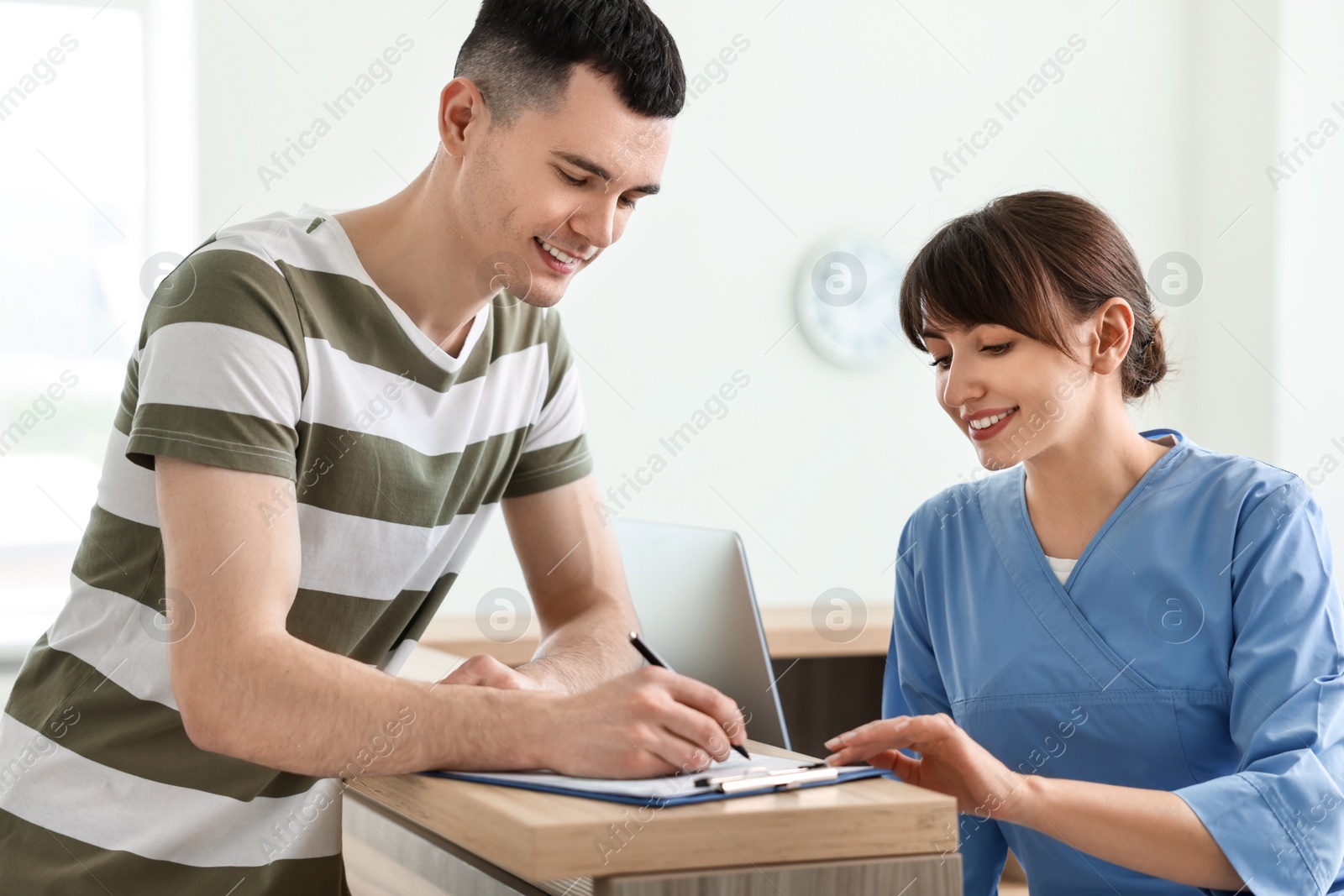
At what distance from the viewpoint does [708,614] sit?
151 cm

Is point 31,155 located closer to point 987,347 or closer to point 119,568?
point 119,568

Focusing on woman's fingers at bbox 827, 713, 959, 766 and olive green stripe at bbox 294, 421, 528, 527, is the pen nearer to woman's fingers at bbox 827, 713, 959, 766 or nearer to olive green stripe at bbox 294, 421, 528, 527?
woman's fingers at bbox 827, 713, 959, 766

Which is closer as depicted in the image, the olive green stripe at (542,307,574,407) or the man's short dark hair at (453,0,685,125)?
the man's short dark hair at (453,0,685,125)

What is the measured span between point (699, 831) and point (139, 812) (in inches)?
24.6

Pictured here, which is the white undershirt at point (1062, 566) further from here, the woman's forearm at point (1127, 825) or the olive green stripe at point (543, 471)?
the olive green stripe at point (543, 471)

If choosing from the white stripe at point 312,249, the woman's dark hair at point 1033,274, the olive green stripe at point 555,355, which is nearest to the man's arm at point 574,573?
the olive green stripe at point 555,355

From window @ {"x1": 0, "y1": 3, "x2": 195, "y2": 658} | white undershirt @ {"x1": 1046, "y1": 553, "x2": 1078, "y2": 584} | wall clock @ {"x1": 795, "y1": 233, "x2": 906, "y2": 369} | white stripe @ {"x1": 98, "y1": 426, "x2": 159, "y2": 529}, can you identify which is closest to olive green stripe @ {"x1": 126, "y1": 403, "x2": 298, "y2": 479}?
white stripe @ {"x1": 98, "y1": 426, "x2": 159, "y2": 529}

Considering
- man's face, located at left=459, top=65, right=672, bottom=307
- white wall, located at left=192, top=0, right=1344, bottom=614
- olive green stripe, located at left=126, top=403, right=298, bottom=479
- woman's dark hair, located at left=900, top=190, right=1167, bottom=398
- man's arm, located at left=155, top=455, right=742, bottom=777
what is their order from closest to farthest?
man's arm, located at left=155, top=455, right=742, bottom=777 → olive green stripe, located at left=126, top=403, right=298, bottom=479 → man's face, located at left=459, top=65, right=672, bottom=307 → woman's dark hair, located at left=900, top=190, right=1167, bottom=398 → white wall, located at left=192, top=0, right=1344, bottom=614

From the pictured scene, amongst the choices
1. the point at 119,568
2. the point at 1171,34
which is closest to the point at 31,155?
the point at 119,568

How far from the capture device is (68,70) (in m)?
2.82

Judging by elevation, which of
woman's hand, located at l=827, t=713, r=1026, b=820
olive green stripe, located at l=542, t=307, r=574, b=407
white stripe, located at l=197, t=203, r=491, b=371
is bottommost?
woman's hand, located at l=827, t=713, r=1026, b=820

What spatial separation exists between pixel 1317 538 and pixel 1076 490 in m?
0.24

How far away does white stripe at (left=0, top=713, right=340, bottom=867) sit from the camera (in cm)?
107

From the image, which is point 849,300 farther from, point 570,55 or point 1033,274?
point 570,55
